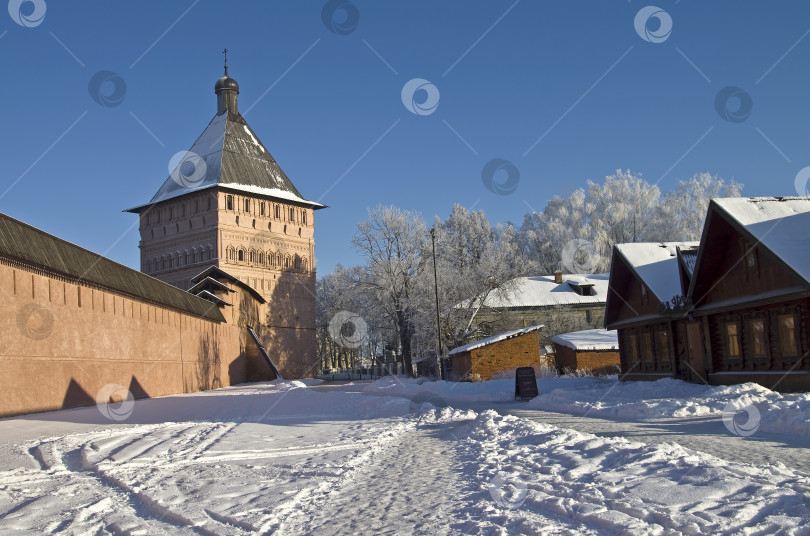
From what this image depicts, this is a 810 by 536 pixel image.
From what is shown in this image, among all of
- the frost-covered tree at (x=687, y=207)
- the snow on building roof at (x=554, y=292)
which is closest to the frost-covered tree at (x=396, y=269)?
the snow on building roof at (x=554, y=292)

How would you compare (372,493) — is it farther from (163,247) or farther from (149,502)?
(163,247)

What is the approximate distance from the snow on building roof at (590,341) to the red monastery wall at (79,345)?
806 inches

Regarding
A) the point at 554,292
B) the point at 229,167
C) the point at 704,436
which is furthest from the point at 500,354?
the point at 229,167

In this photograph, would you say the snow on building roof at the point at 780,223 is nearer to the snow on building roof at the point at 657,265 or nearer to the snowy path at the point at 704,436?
the snow on building roof at the point at 657,265

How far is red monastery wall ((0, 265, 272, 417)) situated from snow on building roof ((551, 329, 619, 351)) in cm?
2048

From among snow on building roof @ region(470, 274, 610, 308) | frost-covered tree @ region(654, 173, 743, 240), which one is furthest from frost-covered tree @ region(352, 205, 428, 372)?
frost-covered tree @ region(654, 173, 743, 240)

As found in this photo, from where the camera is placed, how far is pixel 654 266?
2634 cm

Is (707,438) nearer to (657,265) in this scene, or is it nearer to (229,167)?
(657,265)

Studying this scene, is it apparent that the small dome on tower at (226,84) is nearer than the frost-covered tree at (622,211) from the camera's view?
No

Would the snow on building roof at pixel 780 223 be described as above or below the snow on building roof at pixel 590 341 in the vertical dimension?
above

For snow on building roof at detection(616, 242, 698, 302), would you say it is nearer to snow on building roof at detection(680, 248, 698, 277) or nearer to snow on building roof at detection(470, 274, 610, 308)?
snow on building roof at detection(680, 248, 698, 277)

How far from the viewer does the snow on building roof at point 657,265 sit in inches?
972

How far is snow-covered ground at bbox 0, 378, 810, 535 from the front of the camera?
5629 millimetres

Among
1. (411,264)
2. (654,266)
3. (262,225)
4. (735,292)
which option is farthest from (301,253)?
(735,292)
